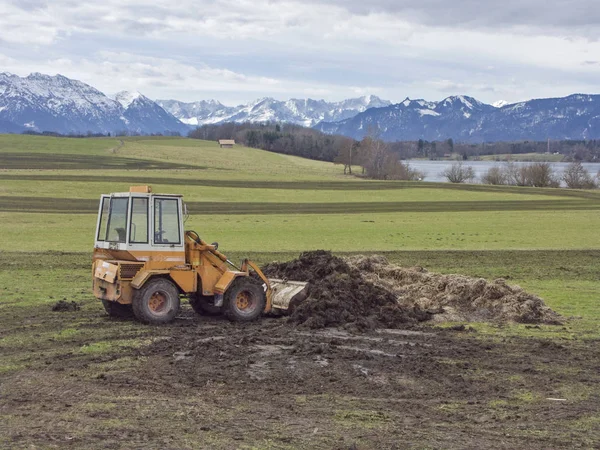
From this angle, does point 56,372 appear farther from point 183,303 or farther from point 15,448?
point 183,303

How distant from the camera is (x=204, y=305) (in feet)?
64.2

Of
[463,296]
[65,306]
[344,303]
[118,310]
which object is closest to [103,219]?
[118,310]

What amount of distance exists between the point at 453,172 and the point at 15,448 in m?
119

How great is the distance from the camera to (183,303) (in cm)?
2162

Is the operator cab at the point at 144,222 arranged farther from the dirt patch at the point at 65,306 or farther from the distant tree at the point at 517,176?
the distant tree at the point at 517,176

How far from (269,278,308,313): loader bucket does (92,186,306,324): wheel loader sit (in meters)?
0.86

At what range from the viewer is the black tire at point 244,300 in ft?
60.8

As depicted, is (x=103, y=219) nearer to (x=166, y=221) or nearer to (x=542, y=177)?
(x=166, y=221)

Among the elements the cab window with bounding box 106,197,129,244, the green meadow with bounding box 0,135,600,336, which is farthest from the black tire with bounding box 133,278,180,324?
the green meadow with bounding box 0,135,600,336

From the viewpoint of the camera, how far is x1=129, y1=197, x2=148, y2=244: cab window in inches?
695

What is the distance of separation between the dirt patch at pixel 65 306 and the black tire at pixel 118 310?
1423 mm

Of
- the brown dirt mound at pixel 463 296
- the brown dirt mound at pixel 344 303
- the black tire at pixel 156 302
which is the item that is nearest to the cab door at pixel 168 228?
the black tire at pixel 156 302

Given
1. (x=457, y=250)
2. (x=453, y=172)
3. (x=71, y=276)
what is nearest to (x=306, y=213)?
(x=457, y=250)

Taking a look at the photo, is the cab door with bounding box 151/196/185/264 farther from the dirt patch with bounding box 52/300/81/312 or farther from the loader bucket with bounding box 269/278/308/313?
the dirt patch with bounding box 52/300/81/312
